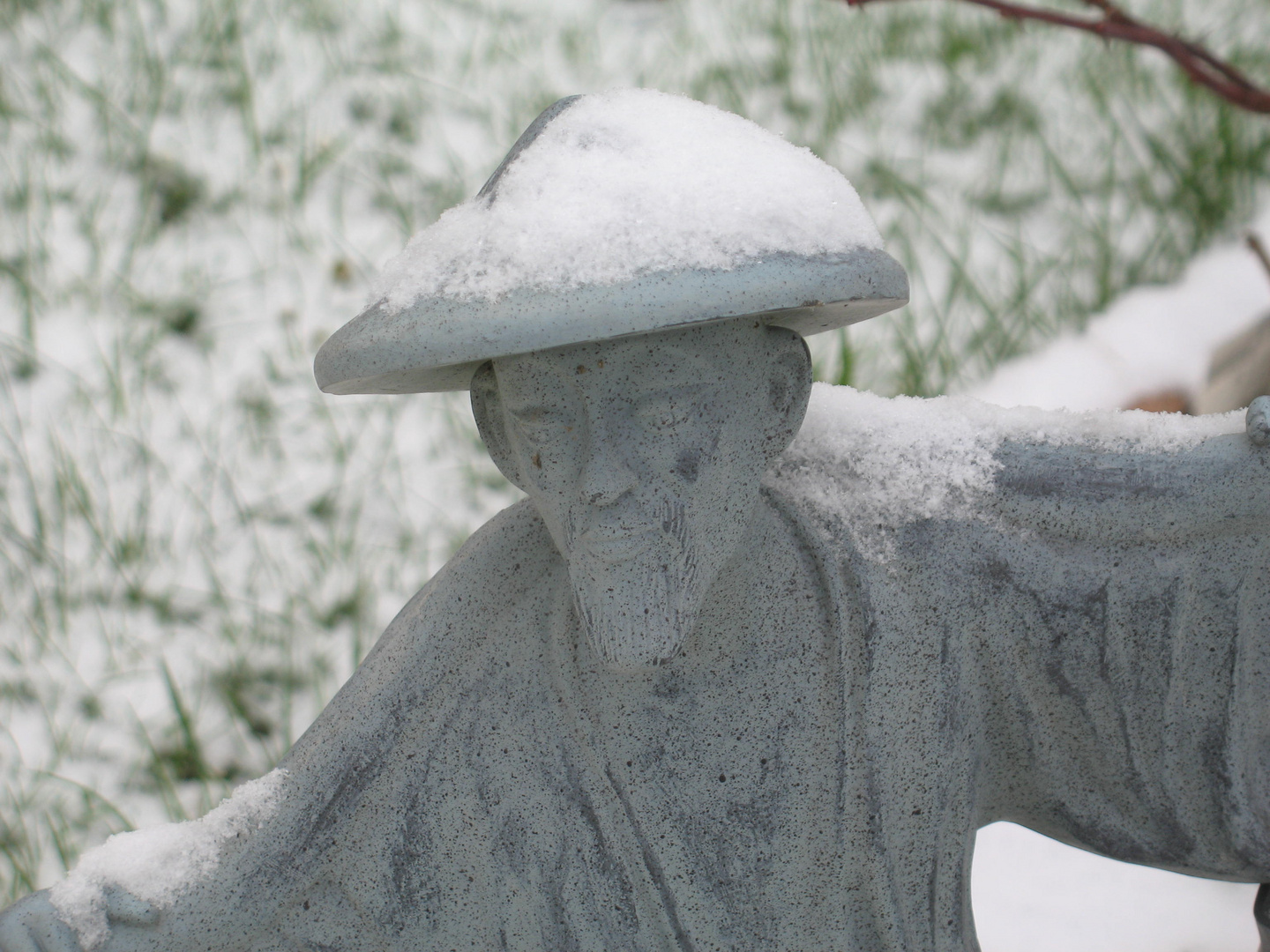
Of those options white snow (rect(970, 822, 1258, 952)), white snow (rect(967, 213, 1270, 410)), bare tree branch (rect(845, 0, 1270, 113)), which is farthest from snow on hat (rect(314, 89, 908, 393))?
white snow (rect(967, 213, 1270, 410))

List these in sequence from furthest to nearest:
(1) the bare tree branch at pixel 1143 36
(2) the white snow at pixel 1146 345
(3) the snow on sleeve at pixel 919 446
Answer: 1. (2) the white snow at pixel 1146 345
2. (1) the bare tree branch at pixel 1143 36
3. (3) the snow on sleeve at pixel 919 446

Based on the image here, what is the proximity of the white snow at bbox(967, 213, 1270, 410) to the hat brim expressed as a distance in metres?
1.39

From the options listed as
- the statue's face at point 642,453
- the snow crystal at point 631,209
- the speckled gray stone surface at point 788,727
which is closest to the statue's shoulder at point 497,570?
the speckled gray stone surface at point 788,727

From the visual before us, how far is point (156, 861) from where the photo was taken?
881 millimetres

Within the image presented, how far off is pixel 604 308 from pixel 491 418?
0.69 ft

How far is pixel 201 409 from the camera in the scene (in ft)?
7.21

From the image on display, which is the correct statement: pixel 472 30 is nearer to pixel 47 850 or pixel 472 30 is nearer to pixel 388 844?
pixel 47 850

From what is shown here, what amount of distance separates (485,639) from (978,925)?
0.83 metres

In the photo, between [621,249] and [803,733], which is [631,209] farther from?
[803,733]

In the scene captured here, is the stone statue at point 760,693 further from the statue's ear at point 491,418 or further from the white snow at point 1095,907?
the white snow at point 1095,907

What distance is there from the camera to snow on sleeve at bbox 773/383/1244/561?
874mm

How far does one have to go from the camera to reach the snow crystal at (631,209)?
2.25 feet

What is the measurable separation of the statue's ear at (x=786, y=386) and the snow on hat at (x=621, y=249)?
0.06 feet

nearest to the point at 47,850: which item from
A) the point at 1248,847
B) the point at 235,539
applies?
the point at 235,539
